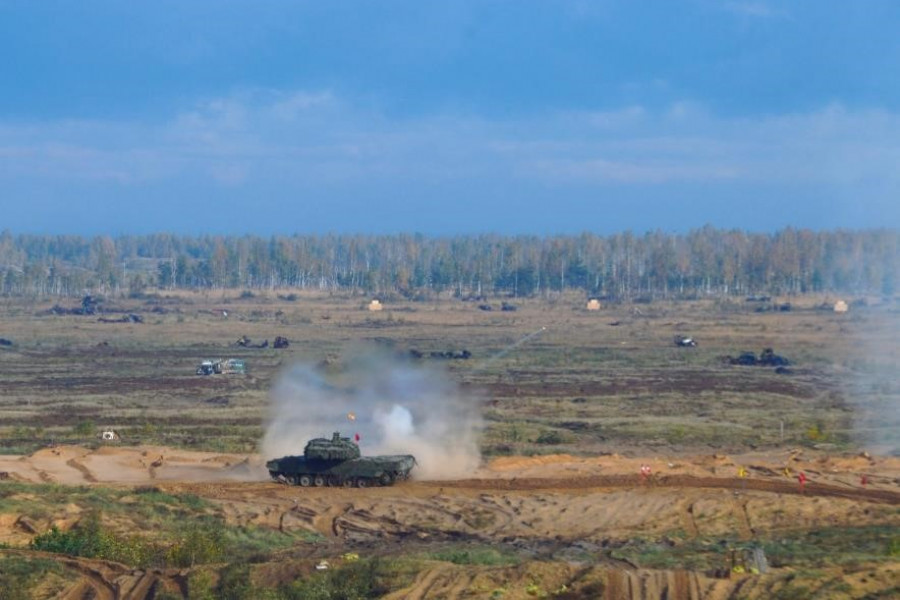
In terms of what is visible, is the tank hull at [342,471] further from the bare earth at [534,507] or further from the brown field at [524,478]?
the brown field at [524,478]

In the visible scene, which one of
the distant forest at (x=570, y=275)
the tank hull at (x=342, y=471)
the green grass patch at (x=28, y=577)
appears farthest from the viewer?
the distant forest at (x=570, y=275)

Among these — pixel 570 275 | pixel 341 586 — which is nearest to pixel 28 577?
pixel 341 586

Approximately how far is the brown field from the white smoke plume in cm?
109

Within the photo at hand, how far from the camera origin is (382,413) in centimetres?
4509

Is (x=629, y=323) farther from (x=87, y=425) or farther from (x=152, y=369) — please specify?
(x=87, y=425)

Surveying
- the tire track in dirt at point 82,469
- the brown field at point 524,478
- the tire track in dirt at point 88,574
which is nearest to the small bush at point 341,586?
the brown field at point 524,478

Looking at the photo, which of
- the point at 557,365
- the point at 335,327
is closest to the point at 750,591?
the point at 557,365

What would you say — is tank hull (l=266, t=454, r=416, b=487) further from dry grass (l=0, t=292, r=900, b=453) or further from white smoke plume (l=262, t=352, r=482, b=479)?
dry grass (l=0, t=292, r=900, b=453)

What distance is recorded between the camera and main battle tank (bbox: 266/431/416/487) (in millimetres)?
38281

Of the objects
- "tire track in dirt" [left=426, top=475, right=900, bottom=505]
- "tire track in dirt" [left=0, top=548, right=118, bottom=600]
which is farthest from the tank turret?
"tire track in dirt" [left=0, top=548, right=118, bottom=600]

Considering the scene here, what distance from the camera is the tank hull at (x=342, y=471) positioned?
3825cm

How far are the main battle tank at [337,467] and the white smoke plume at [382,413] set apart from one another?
2598mm

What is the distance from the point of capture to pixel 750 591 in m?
21.6

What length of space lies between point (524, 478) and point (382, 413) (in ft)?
26.3
